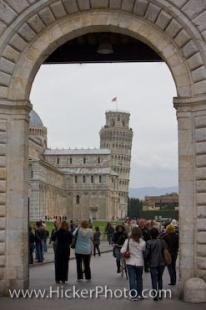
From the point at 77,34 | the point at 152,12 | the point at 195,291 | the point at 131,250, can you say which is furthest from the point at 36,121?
the point at 195,291

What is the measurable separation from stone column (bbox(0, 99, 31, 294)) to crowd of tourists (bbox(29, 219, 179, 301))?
8.61 ft

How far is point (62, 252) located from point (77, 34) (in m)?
6.43

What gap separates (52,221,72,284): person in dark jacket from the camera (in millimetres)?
18328

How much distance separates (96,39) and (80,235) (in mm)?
5941

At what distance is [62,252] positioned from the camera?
60.5ft

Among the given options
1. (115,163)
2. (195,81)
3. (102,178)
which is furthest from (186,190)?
(115,163)

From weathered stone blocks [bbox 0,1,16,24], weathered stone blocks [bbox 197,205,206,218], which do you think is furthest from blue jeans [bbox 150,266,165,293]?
weathered stone blocks [bbox 0,1,16,24]

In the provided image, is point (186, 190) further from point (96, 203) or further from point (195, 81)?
point (96, 203)

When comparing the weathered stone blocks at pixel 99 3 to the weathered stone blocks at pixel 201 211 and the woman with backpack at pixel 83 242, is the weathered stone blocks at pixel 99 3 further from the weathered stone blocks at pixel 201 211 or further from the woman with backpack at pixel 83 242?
the woman with backpack at pixel 83 242

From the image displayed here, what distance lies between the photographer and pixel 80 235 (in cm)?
1866

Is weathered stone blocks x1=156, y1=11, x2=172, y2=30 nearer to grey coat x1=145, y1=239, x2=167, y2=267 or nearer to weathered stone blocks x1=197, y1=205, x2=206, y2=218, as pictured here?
weathered stone blocks x1=197, y1=205, x2=206, y2=218

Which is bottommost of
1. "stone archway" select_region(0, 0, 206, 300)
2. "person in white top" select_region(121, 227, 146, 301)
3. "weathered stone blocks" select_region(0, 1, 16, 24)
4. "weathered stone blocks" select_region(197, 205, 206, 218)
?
"person in white top" select_region(121, 227, 146, 301)

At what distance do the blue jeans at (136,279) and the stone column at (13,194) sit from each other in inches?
108

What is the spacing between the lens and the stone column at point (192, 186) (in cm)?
1488
